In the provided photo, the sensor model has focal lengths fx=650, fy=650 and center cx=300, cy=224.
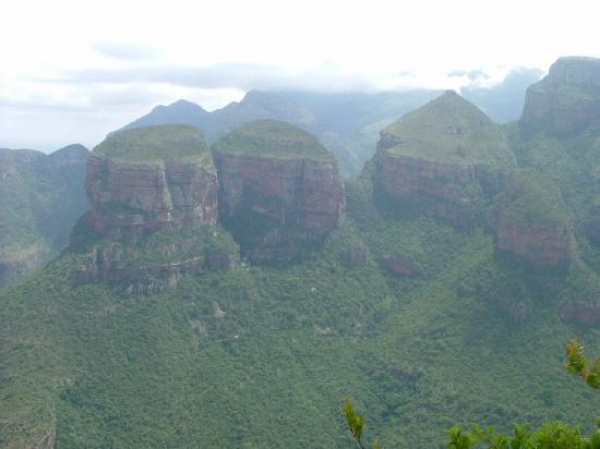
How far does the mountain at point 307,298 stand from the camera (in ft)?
155

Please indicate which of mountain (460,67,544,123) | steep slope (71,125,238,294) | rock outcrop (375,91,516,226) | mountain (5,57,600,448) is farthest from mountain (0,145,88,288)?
mountain (460,67,544,123)

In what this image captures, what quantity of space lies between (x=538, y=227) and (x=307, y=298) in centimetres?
2274

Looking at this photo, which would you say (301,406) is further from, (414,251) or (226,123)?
(226,123)

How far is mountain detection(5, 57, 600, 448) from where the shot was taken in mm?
47344

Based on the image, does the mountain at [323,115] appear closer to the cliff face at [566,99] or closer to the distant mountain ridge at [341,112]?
the distant mountain ridge at [341,112]

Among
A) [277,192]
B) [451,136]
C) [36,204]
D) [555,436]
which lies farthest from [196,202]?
[36,204]

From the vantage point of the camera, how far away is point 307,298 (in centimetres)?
6444

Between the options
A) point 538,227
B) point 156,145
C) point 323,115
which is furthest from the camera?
point 323,115

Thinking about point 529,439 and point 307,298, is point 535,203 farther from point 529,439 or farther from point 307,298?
point 529,439

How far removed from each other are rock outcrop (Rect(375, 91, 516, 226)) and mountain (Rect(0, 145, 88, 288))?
50.8m

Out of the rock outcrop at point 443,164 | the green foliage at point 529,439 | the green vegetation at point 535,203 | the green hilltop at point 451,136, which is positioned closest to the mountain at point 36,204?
the rock outcrop at point 443,164

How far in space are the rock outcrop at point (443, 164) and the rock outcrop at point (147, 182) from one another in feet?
71.1

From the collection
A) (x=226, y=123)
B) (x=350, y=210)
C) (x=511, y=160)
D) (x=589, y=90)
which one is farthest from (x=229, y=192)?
(x=226, y=123)

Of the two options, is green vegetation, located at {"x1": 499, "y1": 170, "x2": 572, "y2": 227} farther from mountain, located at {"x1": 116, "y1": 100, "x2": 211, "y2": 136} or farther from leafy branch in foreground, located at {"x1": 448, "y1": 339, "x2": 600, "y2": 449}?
mountain, located at {"x1": 116, "y1": 100, "x2": 211, "y2": 136}
